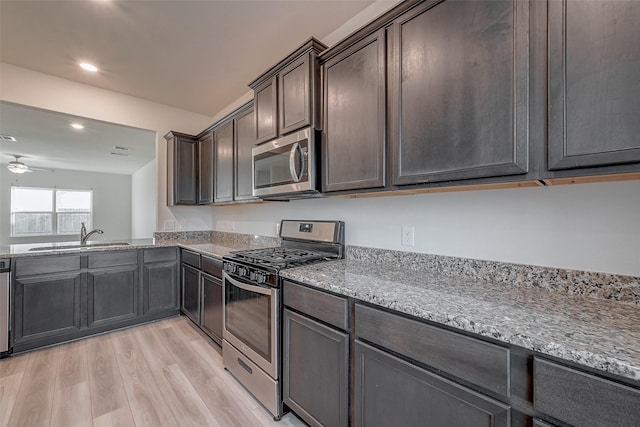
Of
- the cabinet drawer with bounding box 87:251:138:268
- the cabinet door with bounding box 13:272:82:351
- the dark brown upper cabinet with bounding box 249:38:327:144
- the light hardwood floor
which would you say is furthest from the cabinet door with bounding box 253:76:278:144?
the cabinet door with bounding box 13:272:82:351

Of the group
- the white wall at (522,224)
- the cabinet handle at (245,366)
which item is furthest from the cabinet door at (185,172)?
the white wall at (522,224)

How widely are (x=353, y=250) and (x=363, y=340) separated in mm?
832

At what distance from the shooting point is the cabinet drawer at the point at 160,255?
306 cm

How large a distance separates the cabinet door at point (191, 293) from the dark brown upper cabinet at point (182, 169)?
0.88m

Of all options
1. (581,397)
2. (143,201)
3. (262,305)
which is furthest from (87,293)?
(143,201)

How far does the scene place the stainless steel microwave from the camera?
177cm

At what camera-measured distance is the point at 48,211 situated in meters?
7.31

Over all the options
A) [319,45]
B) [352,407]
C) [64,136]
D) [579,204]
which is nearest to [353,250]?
[352,407]

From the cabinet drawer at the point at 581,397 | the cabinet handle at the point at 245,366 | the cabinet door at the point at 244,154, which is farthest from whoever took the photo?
the cabinet door at the point at 244,154

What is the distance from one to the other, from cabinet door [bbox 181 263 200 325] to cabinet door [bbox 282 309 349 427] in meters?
1.57

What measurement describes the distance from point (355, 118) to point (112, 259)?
285cm

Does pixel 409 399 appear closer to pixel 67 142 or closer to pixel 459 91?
pixel 459 91

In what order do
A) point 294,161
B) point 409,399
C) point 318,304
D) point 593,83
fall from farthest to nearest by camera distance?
point 294,161
point 318,304
point 409,399
point 593,83

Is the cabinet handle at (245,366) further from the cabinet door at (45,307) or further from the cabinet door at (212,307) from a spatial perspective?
the cabinet door at (45,307)
